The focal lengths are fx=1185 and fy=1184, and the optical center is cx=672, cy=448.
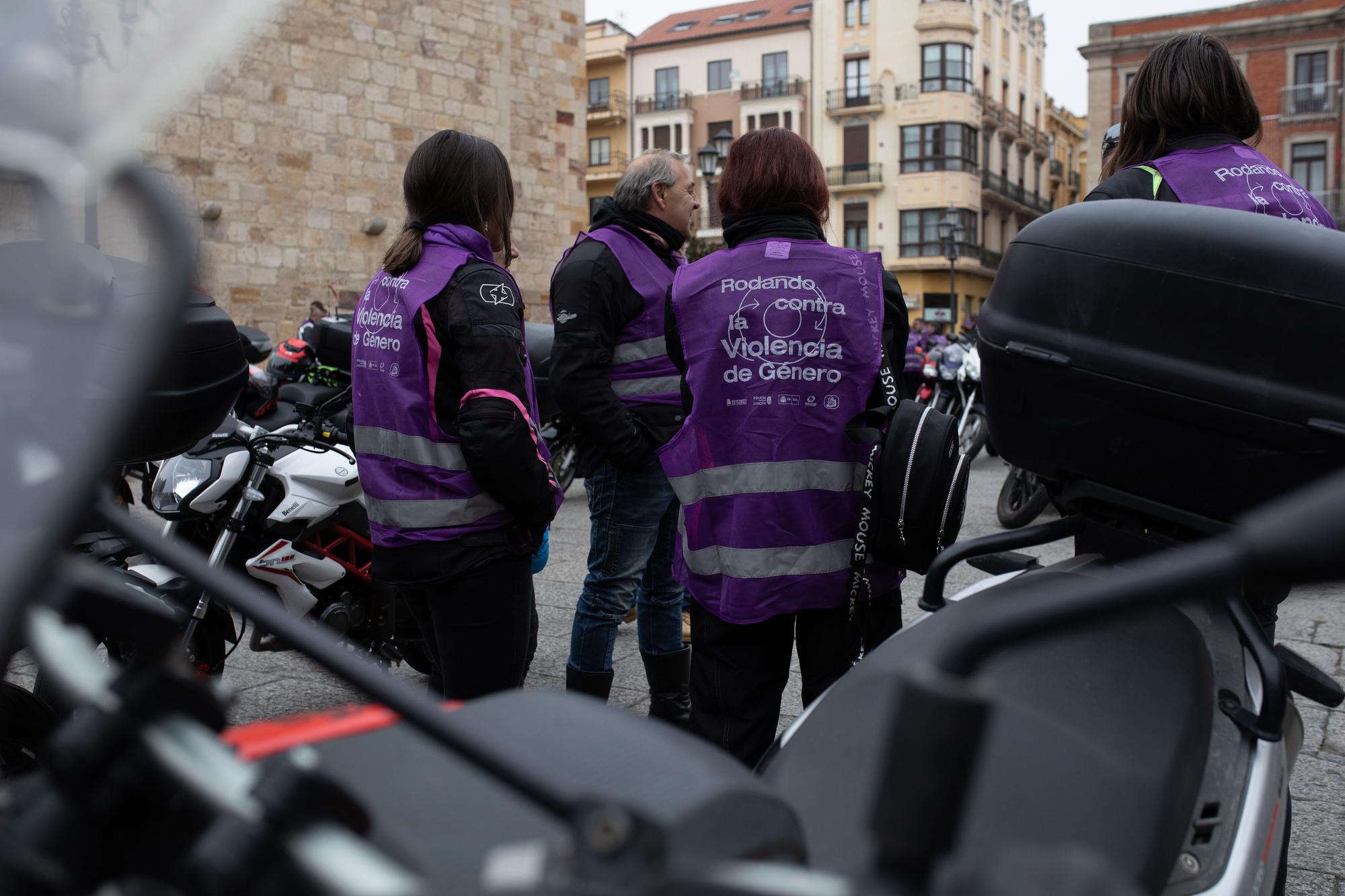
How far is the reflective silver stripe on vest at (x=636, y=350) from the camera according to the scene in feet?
11.5

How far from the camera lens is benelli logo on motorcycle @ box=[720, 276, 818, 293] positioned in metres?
2.56

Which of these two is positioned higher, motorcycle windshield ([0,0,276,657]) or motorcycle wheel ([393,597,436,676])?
motorcycle windshield ([0,0,276,657])

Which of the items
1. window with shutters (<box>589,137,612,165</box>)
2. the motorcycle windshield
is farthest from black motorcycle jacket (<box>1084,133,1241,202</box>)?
window with shutters (<box>589,137,612,165</box>)

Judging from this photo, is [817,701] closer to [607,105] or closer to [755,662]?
[755,662]

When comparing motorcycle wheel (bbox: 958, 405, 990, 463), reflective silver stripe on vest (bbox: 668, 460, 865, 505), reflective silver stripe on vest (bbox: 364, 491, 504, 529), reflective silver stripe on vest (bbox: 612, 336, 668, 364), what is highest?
reflective silver stripe on vest (bbox: 612, 336, 668, 364)

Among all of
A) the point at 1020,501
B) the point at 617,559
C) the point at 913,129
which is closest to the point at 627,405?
the point at 617,559

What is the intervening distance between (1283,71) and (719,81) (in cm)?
2102

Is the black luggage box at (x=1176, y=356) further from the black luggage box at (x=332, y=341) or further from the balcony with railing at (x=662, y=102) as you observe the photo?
the balcony with railing at (x=662, y=102)

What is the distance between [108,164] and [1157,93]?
2.35 m

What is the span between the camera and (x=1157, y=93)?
2574 mm

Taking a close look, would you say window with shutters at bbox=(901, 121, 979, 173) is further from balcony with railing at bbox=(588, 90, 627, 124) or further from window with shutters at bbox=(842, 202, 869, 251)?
balcony with railing at bbox=(588, 90, 627, 124)

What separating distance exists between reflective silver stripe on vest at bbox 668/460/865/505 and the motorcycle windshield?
1.82 meters

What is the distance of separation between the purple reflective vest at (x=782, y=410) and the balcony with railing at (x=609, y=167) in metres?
46.6

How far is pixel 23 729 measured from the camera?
7.75ft
